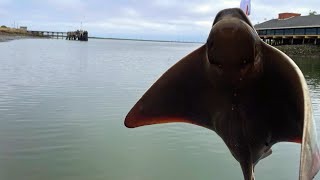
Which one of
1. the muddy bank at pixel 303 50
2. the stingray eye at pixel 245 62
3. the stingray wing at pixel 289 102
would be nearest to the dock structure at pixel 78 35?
the muddy bank at pixel 303 50

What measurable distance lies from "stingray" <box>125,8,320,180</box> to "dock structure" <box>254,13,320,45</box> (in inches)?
2665

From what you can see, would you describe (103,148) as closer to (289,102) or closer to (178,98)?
(178,98)

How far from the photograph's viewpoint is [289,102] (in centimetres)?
423

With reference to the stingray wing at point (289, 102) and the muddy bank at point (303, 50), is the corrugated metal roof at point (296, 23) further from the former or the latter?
the stingray wing at point (289, 102)

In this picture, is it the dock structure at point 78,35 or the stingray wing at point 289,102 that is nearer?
the stingray wing at point 289,102

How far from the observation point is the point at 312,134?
10.9 feet

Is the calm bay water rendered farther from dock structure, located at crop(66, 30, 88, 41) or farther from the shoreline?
dock structure, located at crop(66, 30, 88, 41)

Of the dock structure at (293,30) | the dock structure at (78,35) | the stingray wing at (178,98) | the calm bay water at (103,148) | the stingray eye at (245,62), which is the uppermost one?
the dock structure at (293,30)

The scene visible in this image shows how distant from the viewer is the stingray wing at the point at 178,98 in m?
4.64

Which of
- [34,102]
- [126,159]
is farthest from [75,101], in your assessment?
[126,159]

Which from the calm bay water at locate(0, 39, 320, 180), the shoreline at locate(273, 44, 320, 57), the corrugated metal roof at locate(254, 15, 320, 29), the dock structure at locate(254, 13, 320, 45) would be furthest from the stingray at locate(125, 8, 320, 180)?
the corrugated metal roof at locate(254, 15, 320, 29)

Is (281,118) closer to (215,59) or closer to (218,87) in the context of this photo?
(218,87)

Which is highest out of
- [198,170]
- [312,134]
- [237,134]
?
[312,134]

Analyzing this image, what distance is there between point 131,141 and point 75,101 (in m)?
7.29
